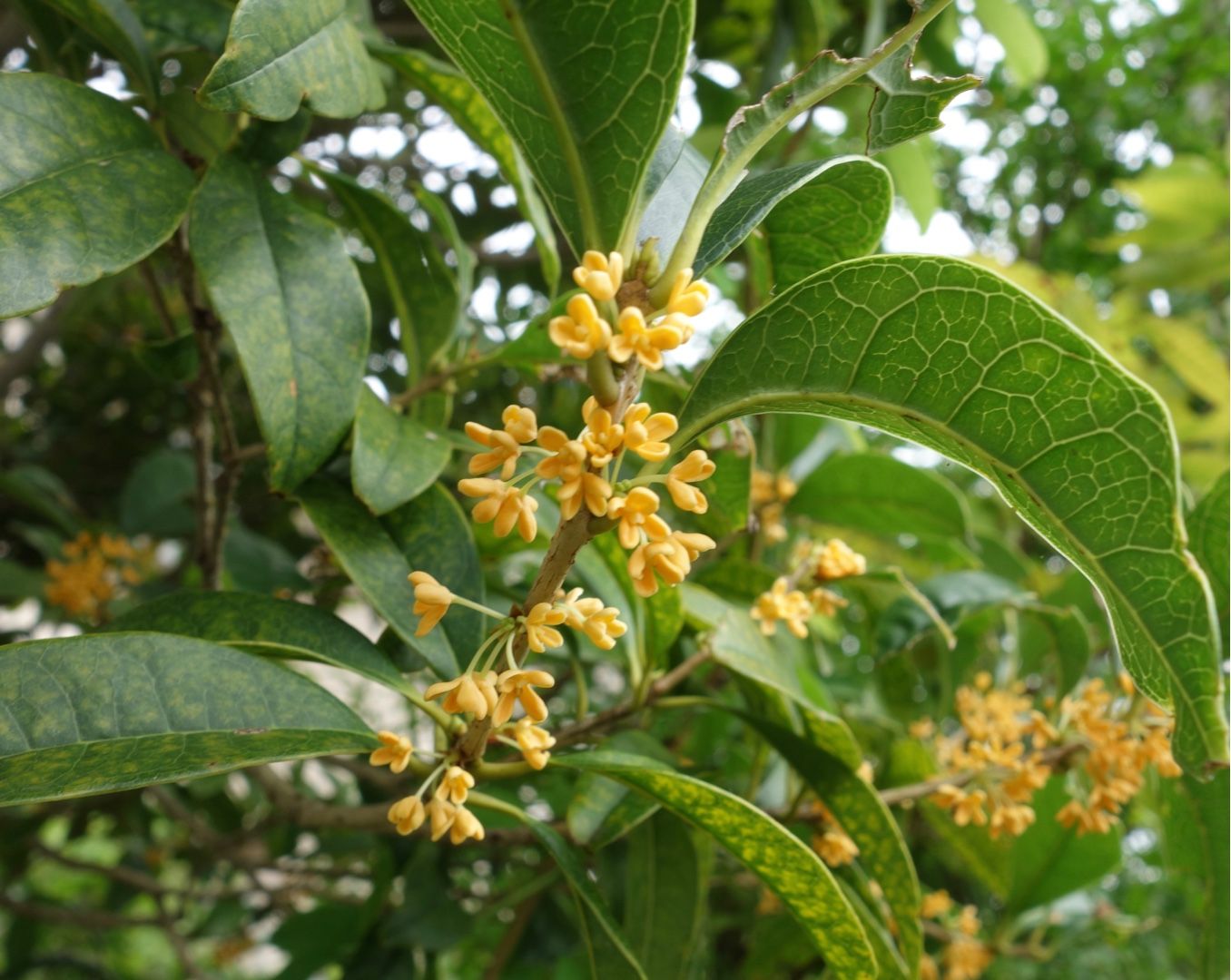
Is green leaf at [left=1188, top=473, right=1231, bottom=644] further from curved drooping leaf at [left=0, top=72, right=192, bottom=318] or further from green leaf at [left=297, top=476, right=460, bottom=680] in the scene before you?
curved drooping leaf at [left=0, top=72, right=192, bottom=318]

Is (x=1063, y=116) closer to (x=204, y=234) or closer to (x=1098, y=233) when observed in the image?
(x=1098, y=233)

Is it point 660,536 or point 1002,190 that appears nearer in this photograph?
point 660,536

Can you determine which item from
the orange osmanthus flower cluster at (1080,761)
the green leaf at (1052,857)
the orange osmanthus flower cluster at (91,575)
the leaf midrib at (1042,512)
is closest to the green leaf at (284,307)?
the leaf midrib at (1042,512)

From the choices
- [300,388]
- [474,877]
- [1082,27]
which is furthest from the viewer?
[1082,27]

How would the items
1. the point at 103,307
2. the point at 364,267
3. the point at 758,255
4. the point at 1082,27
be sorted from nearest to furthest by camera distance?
the point at 758,255
the point at 364,267
the point at 103,307
the point at 1082,27

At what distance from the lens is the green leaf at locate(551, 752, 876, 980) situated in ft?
2.27

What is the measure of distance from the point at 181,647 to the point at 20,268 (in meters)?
0.27

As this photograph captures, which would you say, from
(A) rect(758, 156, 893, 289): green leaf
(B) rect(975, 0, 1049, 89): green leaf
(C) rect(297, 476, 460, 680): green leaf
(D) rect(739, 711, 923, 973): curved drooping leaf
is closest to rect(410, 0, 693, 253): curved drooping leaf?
(A) rect(758, 156, 893, 289): green leaf

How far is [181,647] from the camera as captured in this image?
67cm

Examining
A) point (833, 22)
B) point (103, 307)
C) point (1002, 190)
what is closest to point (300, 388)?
point (833, 22)

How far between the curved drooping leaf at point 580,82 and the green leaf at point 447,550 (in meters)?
0.33

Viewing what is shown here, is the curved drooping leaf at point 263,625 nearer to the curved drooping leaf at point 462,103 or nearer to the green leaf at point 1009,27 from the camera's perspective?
the curved drooping leaf at point 462,103

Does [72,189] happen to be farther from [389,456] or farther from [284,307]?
[389,456]

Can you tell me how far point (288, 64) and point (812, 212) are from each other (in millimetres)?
422
